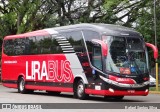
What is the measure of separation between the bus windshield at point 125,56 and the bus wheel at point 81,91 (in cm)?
203

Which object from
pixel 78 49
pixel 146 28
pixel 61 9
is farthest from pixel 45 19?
pixel 78 49

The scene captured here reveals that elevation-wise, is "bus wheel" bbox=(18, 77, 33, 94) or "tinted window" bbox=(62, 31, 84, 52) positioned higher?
"tinted window" bbox=(62, 31, 84, 52)

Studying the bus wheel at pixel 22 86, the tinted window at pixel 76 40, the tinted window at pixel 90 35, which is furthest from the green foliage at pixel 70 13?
the tinted window at pixel 90 35

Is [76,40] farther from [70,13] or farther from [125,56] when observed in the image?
[70,13]

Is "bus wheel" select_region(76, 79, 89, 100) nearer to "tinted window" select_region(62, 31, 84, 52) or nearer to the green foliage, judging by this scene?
"tinted window" select_region(62, 31, 84, 52)

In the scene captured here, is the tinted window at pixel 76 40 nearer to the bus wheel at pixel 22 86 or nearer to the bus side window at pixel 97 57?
the bus side window at pixel 97 57

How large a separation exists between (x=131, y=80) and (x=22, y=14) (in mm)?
25115

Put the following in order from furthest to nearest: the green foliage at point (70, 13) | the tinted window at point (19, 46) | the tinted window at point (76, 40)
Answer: the green foliage at point (70, 13) → the tinted window at point (19, 46) → the tinted window at point (76, 40)

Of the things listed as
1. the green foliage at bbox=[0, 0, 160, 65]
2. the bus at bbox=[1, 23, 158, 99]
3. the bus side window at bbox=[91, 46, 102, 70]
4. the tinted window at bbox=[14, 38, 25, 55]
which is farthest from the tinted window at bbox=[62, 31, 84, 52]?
the green foliage at bbox=[0, 0, 160, 65]

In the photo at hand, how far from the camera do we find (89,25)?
72.2 ft

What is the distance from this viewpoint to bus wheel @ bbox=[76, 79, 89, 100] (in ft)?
71.7

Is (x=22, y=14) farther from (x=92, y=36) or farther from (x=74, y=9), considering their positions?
(x=92, y=36)

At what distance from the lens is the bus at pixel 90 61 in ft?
67.4

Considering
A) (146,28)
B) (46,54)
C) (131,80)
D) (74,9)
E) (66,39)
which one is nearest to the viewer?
(131,80)
